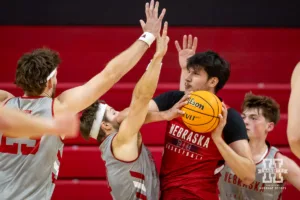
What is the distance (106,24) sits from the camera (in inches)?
287

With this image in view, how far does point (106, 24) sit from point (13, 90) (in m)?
1.29

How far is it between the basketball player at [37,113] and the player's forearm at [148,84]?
0.23 meters

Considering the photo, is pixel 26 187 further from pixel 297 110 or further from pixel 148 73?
pixel 297 110

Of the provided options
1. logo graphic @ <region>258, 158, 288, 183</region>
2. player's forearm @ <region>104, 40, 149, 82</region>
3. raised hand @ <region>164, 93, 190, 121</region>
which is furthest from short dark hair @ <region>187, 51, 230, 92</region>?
logo graphic @ <region>258, 158, 288, 183</region>

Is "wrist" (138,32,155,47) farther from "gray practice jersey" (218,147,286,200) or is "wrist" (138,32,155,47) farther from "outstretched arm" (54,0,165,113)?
"gray practice jersey" (218,147,286,200)

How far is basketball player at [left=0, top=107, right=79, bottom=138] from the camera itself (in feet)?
8.51

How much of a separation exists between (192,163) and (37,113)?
3.78ft

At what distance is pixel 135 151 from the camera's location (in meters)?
4.53

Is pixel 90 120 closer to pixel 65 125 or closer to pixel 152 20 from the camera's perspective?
pixel 152 20

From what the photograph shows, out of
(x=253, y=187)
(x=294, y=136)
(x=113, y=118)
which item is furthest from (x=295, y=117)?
(x=253, y=187)

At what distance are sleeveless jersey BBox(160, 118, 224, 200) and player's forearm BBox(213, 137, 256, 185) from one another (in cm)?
19

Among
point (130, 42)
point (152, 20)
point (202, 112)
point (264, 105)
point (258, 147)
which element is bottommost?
point (258, 147)

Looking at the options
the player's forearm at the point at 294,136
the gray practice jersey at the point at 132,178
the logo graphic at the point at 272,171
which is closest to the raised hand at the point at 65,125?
the player's forearm at the point at 294,136

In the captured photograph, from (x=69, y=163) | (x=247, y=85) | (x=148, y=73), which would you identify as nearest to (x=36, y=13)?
(x=69, y=163)
